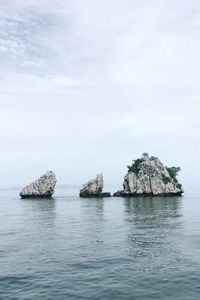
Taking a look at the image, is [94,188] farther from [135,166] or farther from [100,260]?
[100,260]

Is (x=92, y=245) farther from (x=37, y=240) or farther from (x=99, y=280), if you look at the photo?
(x=99, y=280)

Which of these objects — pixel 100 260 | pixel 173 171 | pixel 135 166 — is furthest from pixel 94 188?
pixel 100 260

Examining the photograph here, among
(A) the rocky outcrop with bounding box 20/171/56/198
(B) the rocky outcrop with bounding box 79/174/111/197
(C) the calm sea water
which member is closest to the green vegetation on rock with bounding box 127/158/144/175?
(B) the rocky outcrop with bounding box 79/174/111/197

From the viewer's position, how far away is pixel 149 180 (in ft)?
531

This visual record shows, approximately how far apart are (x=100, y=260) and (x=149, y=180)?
115m

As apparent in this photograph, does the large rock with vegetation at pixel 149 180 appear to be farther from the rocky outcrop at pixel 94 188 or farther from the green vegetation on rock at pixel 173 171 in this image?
the rocky outcrop at pixel 94 188

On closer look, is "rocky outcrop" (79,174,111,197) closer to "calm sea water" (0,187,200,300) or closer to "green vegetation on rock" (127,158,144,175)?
"green vegetation on rock" (127,158,144,175)

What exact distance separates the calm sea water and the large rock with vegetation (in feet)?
260

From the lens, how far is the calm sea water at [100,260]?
124ft

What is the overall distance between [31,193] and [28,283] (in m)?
125

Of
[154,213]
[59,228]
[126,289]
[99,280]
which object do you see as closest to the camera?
[126,289]

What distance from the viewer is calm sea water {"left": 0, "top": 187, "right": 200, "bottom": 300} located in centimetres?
3766

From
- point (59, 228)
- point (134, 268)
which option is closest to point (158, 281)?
point (134, 268)

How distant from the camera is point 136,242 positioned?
59.6 metres
